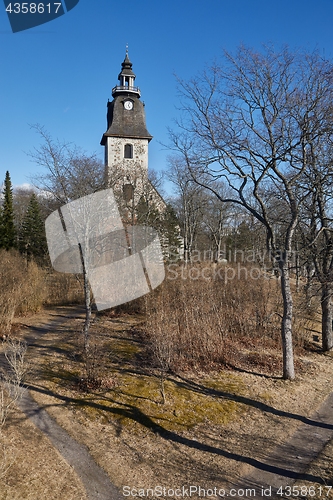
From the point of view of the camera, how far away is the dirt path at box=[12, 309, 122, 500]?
4.60 metres

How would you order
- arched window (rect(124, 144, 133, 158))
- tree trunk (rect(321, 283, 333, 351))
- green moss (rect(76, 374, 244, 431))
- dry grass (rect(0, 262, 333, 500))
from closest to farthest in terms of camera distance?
1. dry grass (rect(0, 262, 333, 500))
2. green moss (rect(76, 374, 244, 431))
3. tree trunk (rect(321, 283, 333, 351))
4. arched window (rect(124, 144, 133, 158))

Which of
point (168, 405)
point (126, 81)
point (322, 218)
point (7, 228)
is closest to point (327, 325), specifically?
point (322, 218)

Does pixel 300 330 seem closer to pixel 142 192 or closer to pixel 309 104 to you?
pixel 309 104

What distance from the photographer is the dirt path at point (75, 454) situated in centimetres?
460

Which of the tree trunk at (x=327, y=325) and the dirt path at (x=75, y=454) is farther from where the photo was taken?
the tree trunk at (x=327, y=325)

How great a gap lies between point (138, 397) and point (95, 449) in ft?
5.95

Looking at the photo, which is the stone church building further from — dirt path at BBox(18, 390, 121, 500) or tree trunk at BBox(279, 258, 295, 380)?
dirt path at BBox(18, 390, 121, 500)

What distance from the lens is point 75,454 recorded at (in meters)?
5.33

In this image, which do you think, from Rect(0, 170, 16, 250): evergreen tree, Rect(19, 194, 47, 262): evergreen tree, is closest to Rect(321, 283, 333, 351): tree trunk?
Rect(19, 194, 47, 262): evergreen tree

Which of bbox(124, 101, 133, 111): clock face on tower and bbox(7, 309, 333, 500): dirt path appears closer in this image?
bbox(7, 309, 333, 500): dirt path

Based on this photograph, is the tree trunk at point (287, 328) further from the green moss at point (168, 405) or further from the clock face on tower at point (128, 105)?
the clock face on tower at point (128, 105)

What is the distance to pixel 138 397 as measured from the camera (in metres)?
7.25

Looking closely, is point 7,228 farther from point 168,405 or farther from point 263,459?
point 263,459

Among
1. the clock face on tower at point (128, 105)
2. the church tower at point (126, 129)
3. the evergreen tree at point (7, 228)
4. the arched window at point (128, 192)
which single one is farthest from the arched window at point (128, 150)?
the evergreen tree at point (7, 228)
